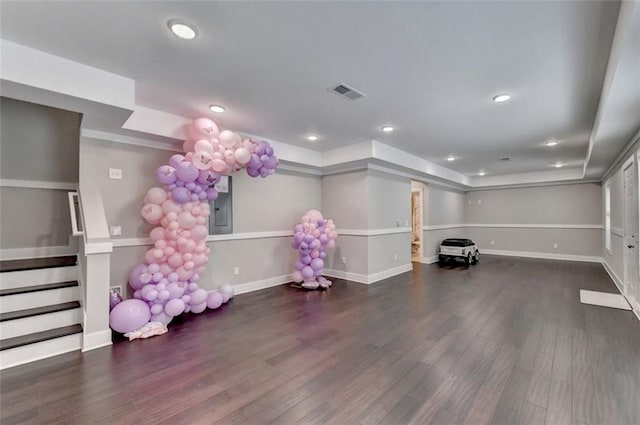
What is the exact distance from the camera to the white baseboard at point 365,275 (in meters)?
5.62

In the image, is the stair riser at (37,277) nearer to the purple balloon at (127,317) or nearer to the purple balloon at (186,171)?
the purple balloon at (127,317)

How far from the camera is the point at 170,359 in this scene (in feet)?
8.68

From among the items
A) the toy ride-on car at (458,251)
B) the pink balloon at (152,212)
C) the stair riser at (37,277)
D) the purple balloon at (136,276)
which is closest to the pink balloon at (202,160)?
the pink balloon at (152,212)

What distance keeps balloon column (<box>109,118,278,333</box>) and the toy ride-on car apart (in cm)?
625

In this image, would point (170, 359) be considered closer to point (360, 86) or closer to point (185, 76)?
point (185, 76)

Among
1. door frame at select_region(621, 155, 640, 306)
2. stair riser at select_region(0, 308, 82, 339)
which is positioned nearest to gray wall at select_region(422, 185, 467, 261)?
door frame at select_region(621, 155, 640, 306)

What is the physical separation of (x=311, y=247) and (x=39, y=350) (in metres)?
3.53

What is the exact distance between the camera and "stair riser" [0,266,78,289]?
2.97 metres

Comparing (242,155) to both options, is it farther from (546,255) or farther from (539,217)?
(546,255)

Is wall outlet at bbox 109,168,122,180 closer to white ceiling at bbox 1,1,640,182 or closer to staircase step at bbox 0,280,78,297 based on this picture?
white ceiling at bbox 1,1,640,182

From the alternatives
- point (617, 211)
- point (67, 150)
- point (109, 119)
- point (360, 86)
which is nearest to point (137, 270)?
point (109, 119)

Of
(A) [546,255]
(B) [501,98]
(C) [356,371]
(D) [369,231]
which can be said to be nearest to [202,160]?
(C) [356,371]

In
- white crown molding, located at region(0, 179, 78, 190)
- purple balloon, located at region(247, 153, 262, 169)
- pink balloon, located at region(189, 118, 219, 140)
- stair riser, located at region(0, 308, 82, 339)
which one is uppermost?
pink balloon, located at region(189, 118, 219, 140)

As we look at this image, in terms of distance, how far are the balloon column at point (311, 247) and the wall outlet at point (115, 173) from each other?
8.98ft
